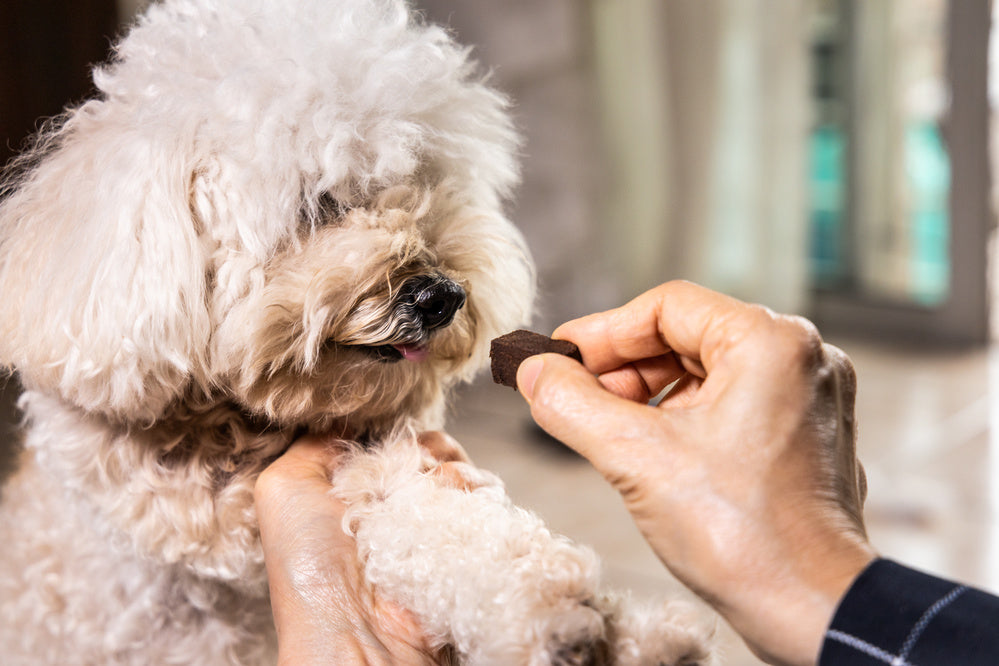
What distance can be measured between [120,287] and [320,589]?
0.33m

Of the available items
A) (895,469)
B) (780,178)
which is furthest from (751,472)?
(780,178)

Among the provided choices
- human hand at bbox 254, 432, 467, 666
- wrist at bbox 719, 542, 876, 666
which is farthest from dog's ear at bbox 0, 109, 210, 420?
wrist at bbox 719, 542, 876, 666

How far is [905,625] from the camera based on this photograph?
0.61m

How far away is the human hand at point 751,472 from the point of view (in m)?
0.62

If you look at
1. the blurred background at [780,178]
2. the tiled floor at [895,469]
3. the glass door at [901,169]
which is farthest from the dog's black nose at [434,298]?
the glass door at [901,169]

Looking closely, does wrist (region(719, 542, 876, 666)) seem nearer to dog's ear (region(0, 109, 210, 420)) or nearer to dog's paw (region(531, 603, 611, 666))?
dog's paw (region(531, 603, 611, 666))

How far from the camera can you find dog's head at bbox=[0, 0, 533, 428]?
822 millimetres

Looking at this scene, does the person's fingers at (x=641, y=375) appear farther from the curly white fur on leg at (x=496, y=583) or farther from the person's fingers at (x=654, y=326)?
the curly white fur on leg at (x=496, y=583)

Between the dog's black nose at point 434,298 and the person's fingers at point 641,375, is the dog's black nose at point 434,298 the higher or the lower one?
the higher one

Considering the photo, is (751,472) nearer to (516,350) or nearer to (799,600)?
(799,600)

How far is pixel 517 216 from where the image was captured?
2770mm

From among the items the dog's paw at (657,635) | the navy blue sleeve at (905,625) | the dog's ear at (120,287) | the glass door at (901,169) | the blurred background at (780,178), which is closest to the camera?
the navy blue sleeve at (905,625)

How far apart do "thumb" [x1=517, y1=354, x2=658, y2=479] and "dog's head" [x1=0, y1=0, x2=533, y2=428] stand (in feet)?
0.54

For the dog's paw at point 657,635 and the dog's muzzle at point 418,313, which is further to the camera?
the dog's muzzle at point 418,313
